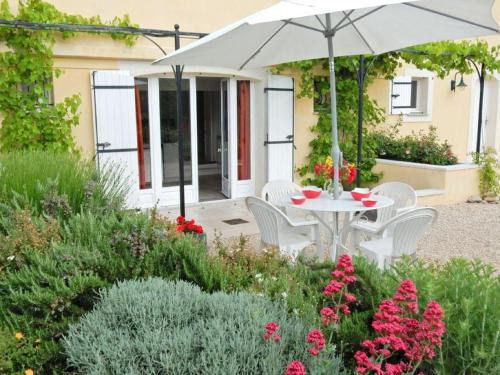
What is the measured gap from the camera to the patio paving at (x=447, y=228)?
5.91 metres

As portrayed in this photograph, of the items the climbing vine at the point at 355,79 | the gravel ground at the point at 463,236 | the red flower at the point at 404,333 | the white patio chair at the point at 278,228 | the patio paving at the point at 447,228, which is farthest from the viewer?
the climbing vine at the point at 355,79

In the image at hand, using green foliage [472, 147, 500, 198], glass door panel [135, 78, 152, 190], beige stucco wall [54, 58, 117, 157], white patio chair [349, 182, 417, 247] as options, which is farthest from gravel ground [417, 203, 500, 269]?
beige stucco wall [54, 58, 117, 157]

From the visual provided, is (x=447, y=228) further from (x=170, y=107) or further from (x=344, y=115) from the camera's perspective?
(x=170, y=107)

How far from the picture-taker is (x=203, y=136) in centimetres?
1300

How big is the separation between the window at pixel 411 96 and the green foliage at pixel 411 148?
601mm

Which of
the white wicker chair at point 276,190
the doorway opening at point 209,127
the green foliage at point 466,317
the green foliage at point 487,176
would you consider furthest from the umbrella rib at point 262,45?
the doorway opening at point 209,127

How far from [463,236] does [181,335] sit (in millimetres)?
5717

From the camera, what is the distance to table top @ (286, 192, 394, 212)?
4.20 meters

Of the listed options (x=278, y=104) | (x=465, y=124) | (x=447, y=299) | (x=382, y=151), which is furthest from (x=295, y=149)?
(x=447, y=299)

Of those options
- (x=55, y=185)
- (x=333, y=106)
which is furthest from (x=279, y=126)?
(x=55, y=185)

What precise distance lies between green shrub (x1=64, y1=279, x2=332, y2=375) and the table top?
213 centimetres

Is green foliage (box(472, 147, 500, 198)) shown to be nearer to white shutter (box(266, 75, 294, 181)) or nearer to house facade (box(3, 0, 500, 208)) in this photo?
house facade (box(3, 0, 500, 208))

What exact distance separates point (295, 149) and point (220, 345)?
7777 mm

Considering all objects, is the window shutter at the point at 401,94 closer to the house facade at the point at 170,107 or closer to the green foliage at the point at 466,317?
the house facade at the point at 170,107
